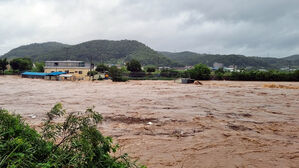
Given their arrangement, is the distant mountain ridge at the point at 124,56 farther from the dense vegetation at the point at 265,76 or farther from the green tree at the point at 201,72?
the dense vegetation at the point at 265,76

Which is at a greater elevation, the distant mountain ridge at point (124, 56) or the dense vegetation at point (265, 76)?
the distant mountain ridge at point (124, 56)

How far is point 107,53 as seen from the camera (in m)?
144

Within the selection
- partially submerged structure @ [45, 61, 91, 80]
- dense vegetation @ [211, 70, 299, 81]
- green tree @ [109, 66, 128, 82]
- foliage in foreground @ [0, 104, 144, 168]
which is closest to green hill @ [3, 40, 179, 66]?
partially submerged structure @ [45, 61, 91, 80]

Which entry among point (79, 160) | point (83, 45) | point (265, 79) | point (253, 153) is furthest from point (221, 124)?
point (83, 45)

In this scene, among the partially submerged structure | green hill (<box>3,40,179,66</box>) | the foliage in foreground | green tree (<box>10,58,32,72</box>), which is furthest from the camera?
green hill (<box>3,40,179,66</box>)

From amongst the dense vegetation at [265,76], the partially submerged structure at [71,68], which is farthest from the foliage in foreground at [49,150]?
the partially submerged structure at [71,68]

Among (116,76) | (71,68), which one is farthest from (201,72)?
(71,68)

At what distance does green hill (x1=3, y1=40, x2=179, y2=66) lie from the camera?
125438 mm

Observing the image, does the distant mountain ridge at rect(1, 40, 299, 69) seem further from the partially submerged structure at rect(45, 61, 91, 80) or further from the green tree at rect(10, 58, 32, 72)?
the partially submerged structure at rect(45, 61, 91, 80)

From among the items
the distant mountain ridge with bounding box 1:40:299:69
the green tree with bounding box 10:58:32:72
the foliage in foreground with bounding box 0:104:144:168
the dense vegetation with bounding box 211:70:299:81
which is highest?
the distant mountain ridge with bounding box 1:40:299:69

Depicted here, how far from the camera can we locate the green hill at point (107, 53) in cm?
12544

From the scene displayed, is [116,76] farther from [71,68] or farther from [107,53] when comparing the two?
[107,53]

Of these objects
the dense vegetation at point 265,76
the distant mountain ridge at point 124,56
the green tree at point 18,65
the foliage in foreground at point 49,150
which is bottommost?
the foliage in foreground at point 49,150

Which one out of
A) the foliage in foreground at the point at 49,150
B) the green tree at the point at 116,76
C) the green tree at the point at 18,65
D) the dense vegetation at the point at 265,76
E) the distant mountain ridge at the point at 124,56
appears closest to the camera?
the foliage in foreground at the point at 49,150
